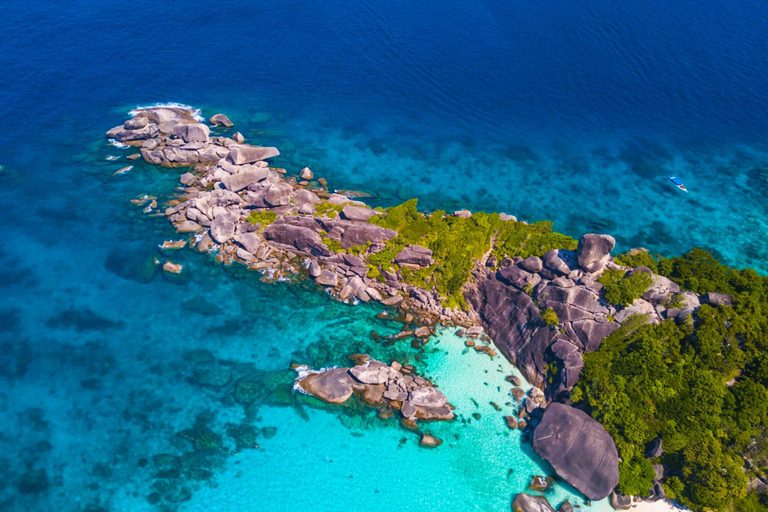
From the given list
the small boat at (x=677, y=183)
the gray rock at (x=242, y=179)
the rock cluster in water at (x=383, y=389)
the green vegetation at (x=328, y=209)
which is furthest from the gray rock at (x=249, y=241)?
the small boat at (x=677, y=183)

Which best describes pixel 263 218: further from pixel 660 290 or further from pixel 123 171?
pixel 660 290

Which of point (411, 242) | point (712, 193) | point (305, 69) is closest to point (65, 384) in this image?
point (411, 242)

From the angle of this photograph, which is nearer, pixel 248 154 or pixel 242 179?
pixel 242 179

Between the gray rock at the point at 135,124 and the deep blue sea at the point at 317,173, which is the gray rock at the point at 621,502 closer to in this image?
the deep blue sea at the point at 317,173

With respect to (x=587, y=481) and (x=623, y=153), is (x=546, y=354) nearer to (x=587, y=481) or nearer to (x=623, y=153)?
(x=587, y=481)

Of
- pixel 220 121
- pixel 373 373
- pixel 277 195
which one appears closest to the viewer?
pixel 373 373

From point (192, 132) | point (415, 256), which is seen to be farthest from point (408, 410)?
point (192, 132)
